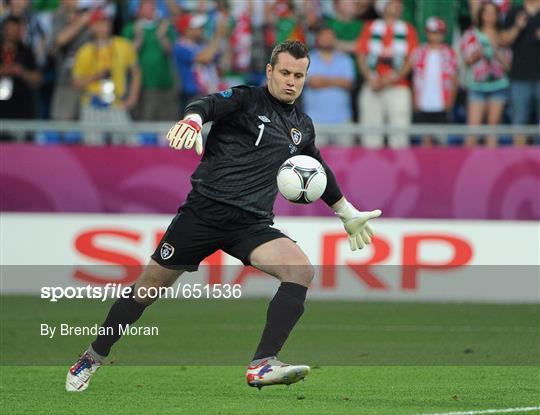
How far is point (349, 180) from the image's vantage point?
1755 cm

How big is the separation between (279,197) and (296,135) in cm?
792

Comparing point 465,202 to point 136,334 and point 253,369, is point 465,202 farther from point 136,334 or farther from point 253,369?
point 253,369

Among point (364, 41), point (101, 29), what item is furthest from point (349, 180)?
point (101, 29)

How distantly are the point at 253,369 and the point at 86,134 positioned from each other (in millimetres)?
9863

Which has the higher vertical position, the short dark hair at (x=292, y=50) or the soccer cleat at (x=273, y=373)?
the short dark hair at (x=292, y=50)

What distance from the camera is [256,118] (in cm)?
923

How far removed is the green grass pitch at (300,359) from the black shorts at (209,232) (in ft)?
3.34

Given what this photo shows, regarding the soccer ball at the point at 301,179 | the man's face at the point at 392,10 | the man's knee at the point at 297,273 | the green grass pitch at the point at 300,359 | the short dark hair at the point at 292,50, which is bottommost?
the green grass pitch at the point at 300,359

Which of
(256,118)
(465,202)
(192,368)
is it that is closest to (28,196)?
(465,202)

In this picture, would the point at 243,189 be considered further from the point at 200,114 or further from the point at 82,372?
the point at 82,372

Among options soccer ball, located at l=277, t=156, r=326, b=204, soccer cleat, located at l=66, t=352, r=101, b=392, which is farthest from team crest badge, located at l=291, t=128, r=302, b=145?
soccer cleat, located at l=66, t=352, r=101, b=392

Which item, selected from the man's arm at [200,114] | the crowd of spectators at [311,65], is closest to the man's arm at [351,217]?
the man's arm at [200,114]

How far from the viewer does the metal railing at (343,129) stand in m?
17.4

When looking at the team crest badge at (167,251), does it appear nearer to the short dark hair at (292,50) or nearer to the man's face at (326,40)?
the short dark hair at (292,50)
